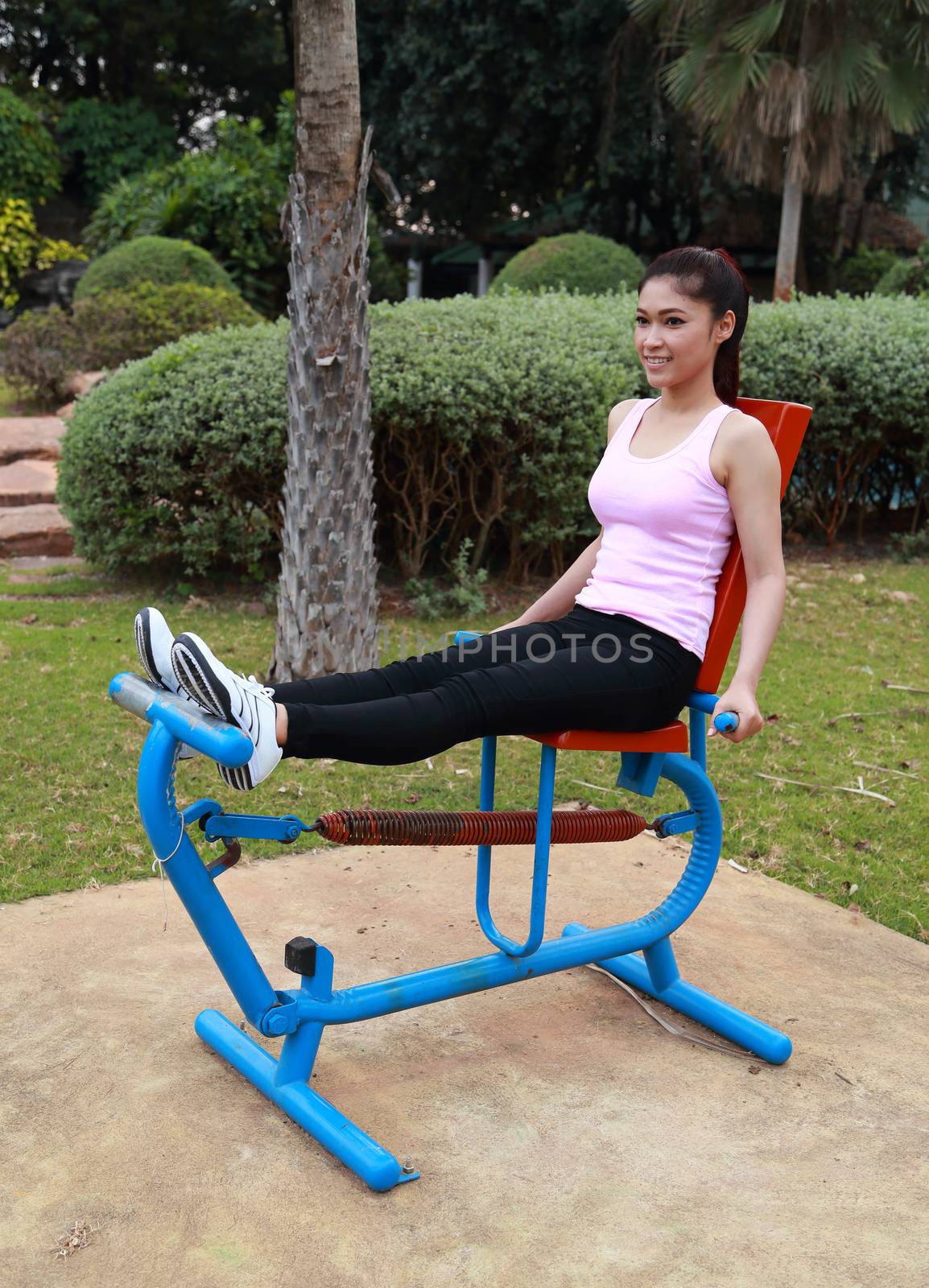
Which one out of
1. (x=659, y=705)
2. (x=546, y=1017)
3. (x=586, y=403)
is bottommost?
(x=546, y=1017)

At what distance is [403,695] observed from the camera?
7.73 feet

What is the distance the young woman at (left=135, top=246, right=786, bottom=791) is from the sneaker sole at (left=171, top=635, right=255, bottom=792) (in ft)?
0.35

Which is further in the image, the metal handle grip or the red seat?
the red seat

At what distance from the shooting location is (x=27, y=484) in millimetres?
8766

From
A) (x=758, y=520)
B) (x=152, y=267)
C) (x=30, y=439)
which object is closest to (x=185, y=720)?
(x=758, y=520)

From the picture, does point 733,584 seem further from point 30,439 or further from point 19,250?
point 19,250

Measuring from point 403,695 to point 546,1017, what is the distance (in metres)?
0.97

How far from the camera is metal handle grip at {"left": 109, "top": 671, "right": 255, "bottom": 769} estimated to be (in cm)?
203

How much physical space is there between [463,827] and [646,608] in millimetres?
616

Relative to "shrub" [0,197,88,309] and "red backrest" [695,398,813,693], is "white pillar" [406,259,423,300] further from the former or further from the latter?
"red backrest" [695,398,813,693]

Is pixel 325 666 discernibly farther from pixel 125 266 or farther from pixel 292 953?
pixel 125 266

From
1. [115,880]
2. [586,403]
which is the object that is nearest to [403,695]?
[115,880]

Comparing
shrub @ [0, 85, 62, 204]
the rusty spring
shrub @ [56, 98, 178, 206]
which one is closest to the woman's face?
the rusty spring

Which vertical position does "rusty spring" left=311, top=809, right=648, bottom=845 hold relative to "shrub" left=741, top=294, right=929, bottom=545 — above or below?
below
